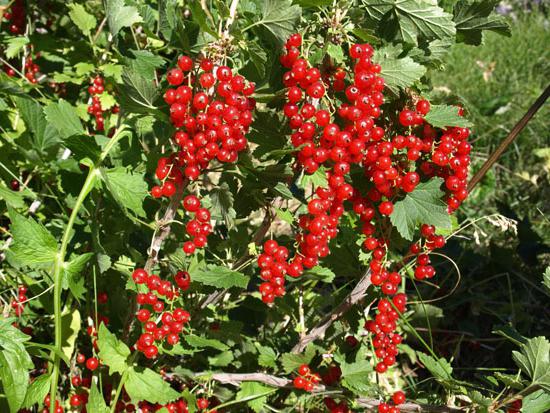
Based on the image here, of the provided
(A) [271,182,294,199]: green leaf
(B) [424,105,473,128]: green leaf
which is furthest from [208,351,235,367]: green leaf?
(B) [424,105,473,128]: green leaf

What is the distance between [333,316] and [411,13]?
3.10 ft

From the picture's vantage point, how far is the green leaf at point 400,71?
58.7 inches

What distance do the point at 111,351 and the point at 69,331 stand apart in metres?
0.45

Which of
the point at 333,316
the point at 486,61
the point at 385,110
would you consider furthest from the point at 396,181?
the point at 486,61

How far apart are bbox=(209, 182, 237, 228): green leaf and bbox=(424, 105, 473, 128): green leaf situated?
0.58 metres

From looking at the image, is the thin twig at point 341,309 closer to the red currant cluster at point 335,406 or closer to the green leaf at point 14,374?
the red currant cluster at point 335,406

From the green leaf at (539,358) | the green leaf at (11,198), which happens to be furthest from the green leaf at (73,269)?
the green leaf at (539,358)

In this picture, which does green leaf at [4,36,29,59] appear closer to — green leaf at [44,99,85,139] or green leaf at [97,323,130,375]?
green leaf at [44,99,85,139]

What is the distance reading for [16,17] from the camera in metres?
2.73

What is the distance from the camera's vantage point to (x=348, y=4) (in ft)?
4.78

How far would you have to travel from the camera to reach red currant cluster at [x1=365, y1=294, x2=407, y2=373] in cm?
181

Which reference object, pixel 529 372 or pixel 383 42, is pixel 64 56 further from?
pixel 529 372

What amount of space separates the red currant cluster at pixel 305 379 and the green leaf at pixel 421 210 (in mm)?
593

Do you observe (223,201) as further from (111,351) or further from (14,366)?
(14,366)
